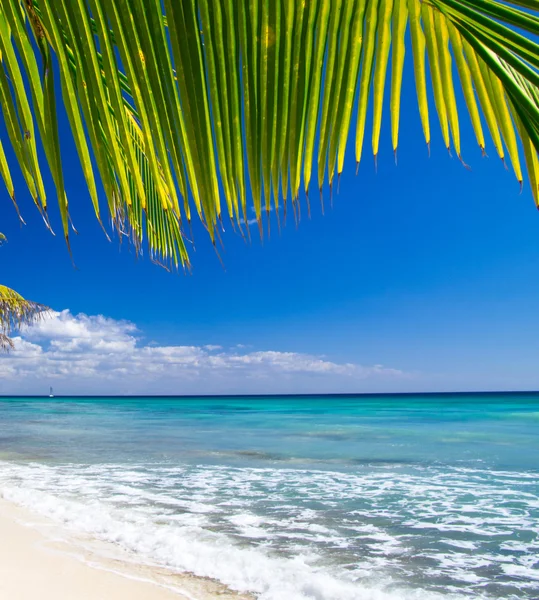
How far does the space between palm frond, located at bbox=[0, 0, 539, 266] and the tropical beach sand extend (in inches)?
163

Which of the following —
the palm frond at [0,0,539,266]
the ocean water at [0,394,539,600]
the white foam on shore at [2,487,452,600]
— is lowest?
the ocean water at [0,394,539,600]

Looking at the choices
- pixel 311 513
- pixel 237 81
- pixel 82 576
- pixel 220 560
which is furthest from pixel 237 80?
pixel 311 513

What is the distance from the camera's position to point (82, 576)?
4.20 meters

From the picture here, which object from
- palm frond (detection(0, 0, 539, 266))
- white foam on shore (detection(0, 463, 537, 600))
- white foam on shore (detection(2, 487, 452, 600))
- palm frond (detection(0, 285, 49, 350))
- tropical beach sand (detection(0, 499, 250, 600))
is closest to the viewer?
palm frond (detection(0, 0, 539, 266))

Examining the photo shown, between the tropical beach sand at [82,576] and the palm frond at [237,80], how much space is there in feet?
13.6

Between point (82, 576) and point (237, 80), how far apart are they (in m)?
4.73

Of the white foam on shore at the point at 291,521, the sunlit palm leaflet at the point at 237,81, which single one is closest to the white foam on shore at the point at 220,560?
the white foam on shore at the point at 291,521

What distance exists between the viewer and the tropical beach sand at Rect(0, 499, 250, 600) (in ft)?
12.7

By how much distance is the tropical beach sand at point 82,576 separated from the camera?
3869 mm

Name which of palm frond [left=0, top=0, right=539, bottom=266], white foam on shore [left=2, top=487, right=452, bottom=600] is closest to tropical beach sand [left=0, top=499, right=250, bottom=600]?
white foam on shore [left=2, top=487, right=452, bottom=600]

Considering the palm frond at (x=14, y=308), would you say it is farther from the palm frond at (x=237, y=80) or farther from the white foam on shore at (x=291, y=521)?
the palm frond at (x=237, y=80)

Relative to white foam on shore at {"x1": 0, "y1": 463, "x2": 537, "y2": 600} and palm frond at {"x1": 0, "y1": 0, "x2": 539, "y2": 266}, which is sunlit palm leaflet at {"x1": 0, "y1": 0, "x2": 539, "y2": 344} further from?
white foam on shore at {"x1": 0, "y1": 463, "x2": 537, "y2": 600}

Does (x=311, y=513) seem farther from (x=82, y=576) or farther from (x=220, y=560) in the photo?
(x=82, y=576)

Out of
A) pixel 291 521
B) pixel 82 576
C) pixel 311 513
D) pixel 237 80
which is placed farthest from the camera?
pixel 311 513
